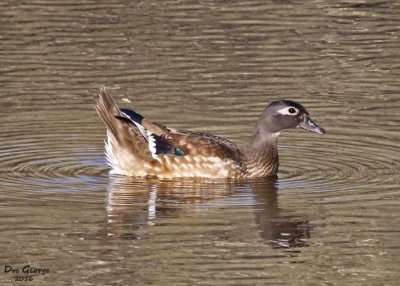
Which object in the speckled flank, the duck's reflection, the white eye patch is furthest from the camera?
the white eye patch

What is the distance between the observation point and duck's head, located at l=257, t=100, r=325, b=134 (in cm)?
1620

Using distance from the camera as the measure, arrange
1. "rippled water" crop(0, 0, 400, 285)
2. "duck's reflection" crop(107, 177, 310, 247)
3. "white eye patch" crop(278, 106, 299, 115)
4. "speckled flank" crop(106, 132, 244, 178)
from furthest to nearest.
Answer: "white eye patch" crop(278, 106, 299, 115) → "speckled flank" crop(106, 132, 244, 178) → "duck's reflection" crop(107, 177, 310, 247) → "rippled water" crop(0, 0, 400, 285)

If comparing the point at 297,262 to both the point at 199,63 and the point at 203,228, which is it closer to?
the point at 203,228

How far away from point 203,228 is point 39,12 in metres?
10.4

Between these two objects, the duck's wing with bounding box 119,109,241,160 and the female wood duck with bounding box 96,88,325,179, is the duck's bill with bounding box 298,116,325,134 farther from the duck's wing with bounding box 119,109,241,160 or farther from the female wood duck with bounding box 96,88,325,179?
the duck's wing with bounding box 119,109,241,160

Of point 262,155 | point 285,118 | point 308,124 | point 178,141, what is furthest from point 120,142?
point 308,124

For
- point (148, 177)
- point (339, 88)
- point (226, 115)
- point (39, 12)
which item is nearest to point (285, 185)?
point (148, 177)

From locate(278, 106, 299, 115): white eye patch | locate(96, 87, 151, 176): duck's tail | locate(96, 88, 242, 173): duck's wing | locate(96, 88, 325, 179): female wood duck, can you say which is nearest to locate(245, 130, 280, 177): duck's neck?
locate(96, 88, 325, 179): female wood duck

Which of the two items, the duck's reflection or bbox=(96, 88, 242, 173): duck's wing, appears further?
bbox=(96, 88, 242, 173): duck's wing

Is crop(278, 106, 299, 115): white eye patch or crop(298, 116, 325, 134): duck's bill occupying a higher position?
crop(278, 106, 299, 115): white eye patch

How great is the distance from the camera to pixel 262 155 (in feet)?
52.4

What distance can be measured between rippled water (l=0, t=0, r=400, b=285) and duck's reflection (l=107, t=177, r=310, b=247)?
26 millimetres

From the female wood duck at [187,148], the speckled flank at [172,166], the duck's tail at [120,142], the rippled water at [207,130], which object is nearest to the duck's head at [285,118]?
the female wood duck at [187,148]

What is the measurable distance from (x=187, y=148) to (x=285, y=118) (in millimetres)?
1142
